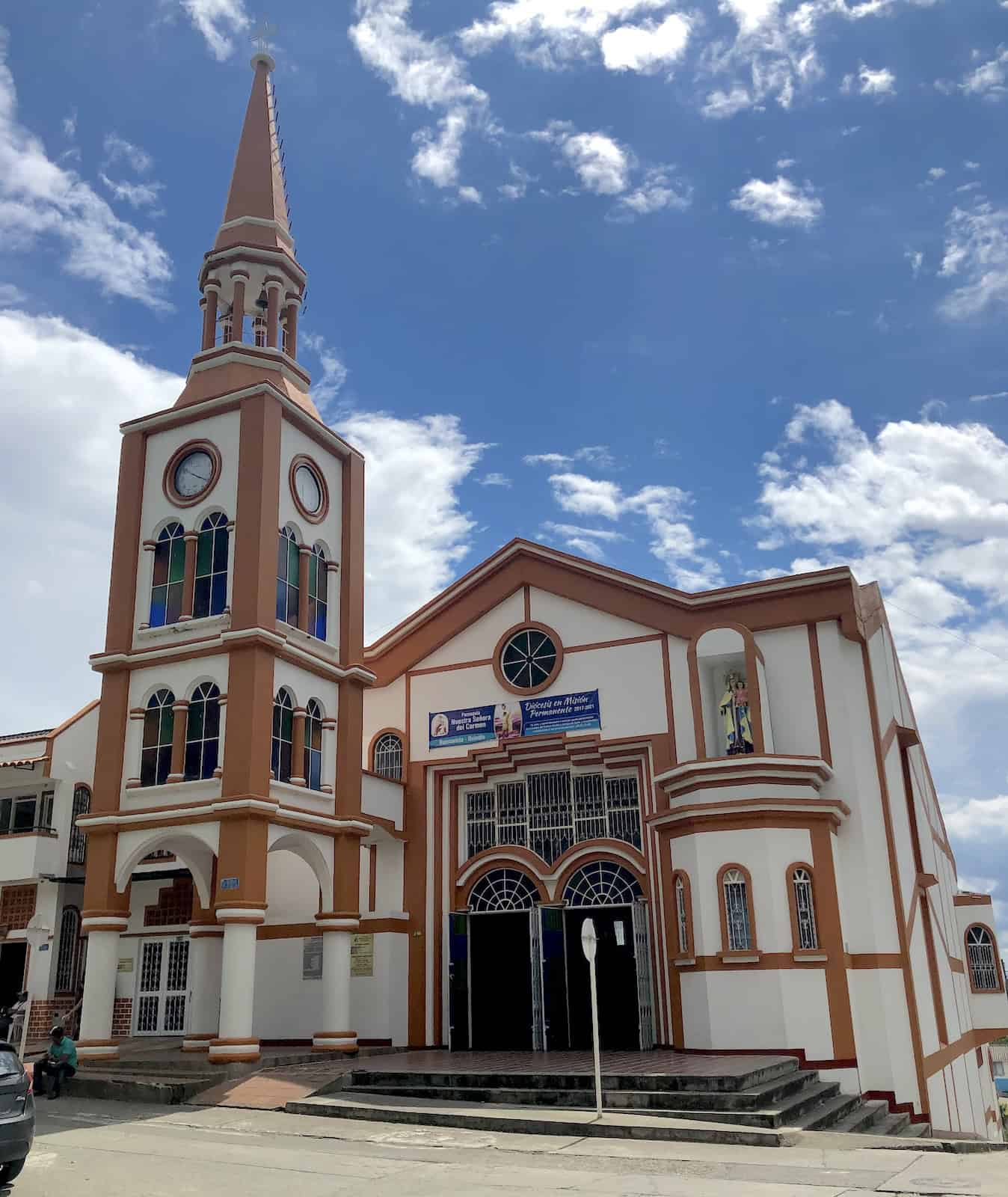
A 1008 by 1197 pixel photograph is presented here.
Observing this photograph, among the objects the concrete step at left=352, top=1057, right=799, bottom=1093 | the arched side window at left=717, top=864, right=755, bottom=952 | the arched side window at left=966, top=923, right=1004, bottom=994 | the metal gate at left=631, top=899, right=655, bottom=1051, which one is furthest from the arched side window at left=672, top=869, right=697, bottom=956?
the arched side window at left=966, top=923, right=1004, bottom=994

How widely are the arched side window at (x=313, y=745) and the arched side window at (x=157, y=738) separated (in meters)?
2.27

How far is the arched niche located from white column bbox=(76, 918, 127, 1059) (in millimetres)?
10246

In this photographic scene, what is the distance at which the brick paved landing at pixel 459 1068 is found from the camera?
1501cm

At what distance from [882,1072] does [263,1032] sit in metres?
11.3

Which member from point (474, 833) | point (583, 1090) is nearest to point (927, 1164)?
point (583, 1090)

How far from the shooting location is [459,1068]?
16172 mm

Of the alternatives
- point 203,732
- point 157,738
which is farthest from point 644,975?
point 157,738

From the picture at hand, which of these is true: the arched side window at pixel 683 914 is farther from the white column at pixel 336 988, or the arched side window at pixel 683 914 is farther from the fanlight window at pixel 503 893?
the white column at pixel 336 988

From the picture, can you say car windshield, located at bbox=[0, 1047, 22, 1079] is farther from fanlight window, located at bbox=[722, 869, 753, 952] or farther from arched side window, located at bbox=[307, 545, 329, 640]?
fanlight window, located at bbox=[722, 869, 753, 952]

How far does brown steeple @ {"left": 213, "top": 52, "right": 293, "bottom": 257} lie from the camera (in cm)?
2289

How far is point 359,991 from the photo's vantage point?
21.5 meters

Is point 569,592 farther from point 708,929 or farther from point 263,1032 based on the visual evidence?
point 263,1032

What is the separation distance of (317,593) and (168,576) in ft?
8.73

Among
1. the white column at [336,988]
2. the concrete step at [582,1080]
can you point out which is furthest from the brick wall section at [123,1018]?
the concrete step at [582,1080]
